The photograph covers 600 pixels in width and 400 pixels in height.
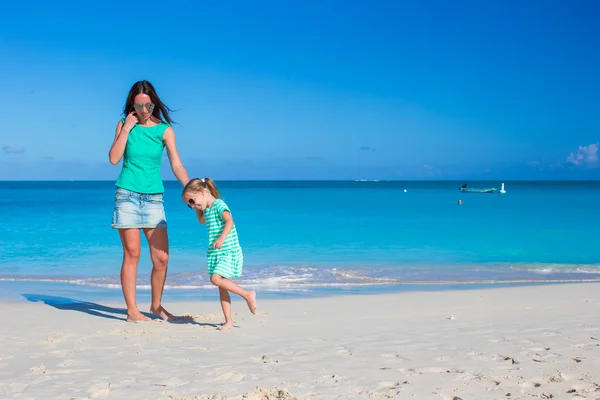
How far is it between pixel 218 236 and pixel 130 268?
94 cm

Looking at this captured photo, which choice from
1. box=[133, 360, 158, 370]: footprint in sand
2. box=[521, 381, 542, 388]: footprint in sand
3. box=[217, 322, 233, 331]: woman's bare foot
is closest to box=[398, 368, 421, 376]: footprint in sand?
box=[521, 381, 542, 388]: footprint in sand

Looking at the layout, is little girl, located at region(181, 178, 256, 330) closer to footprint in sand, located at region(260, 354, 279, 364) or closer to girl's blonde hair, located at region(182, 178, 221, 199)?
girl's blonde hair, located at region(182, 178, 221, 199)

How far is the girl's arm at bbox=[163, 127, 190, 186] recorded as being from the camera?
5.39 meters

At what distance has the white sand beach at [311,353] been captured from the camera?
3.37 metres

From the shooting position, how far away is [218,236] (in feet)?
17.1

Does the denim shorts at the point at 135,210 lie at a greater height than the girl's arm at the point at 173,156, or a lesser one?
lesser

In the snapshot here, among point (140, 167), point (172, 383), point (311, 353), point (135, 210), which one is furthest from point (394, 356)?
point (140, 167)

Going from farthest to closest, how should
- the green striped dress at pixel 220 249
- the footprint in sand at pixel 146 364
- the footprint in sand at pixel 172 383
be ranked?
the green striped dress at pixel 220 249, the footprint in sand at pixel 146 364, the footprint in sand at pixel 172 383

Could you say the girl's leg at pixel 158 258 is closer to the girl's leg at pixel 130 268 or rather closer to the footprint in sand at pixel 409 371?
the girl's leg at pixel 130 268

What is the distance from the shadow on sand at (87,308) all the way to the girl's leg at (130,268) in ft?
0.89

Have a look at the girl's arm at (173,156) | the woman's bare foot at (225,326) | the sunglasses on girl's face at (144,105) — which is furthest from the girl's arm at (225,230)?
the sunglasses on girl's face at (144,105)

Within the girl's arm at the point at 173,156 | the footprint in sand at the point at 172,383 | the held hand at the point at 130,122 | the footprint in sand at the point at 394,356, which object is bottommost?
the footprint in sand at the point at 172,383

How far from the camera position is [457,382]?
3438 millimetres

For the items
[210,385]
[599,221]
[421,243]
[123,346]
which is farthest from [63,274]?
[599,221]
